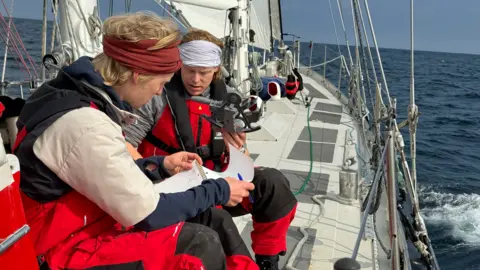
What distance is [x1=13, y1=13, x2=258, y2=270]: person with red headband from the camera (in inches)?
42.9

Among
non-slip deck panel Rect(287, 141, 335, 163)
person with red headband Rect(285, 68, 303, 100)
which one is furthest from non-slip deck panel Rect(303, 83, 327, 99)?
non-slip deck panel Rect(287, 141, 335, 163)

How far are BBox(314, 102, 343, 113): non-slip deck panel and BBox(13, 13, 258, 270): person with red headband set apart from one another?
5.22 meters

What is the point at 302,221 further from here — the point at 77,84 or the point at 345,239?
the point at 77,84

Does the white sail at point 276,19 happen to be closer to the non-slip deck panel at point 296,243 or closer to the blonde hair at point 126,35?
the non-slip deck panel at point 296,243

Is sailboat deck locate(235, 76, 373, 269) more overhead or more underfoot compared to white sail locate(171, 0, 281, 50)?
more underfoot

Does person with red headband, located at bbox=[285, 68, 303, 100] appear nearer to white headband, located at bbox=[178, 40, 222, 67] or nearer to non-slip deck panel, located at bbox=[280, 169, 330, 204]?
non-slip deck panel, located at bbox=[280, 169, 330, 204]

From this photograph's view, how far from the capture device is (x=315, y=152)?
439 cm

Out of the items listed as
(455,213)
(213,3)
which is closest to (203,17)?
(213,3)

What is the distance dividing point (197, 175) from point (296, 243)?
3.81 ft

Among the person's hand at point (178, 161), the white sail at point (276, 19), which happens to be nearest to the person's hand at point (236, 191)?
the person's hand at point (178, 161)

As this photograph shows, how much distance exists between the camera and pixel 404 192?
3719 millimetres

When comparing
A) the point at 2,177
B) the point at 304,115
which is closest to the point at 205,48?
the point at 2,177

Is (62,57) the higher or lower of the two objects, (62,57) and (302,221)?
the higher

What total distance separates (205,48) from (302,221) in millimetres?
1317
